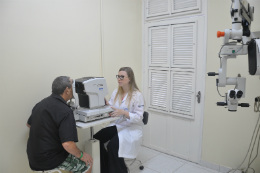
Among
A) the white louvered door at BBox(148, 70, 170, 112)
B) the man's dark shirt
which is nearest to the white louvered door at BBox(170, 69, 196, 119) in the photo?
the white louvered door at BBox(148, 70, 170, 112)

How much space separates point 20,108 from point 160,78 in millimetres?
1905

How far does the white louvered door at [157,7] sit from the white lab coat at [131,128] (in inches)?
51.7

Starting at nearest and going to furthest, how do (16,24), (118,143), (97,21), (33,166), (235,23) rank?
(235,23) < (33,166) < (16,24) < (118,143) < (97,21)

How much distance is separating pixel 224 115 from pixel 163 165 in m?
1.04

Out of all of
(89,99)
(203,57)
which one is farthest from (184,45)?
(89,99)

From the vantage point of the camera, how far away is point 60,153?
185 cm

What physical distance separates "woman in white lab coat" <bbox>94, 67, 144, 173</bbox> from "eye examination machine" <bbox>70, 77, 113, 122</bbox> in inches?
6.9

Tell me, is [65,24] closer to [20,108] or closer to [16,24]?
[16,24]

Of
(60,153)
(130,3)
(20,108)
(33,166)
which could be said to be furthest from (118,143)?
(130,3)

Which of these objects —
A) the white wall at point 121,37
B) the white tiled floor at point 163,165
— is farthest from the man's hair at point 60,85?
the white tiled floor at point 163,165

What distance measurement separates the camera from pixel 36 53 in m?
2.21

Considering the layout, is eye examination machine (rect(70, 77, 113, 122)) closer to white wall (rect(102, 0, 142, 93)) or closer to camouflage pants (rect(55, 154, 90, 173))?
camouflage pants (rect(55, 154, 90, 173))

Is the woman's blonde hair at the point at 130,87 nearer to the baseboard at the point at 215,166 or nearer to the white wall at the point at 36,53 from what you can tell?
the white wall at the point at 36,53

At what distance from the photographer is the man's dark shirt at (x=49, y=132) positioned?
176 cm
